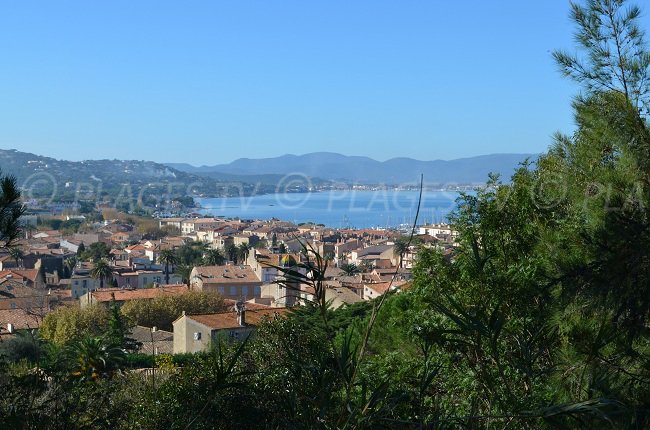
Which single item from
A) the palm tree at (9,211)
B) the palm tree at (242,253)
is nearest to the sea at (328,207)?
the palm tree at (242,253)

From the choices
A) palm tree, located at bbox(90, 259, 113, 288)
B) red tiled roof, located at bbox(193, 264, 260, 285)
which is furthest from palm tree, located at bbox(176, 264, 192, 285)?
palm tree, located at bbox(90, 259, 113, 288)

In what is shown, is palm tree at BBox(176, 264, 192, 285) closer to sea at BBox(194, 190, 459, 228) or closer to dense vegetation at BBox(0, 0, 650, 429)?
dense vegetation at BBox(0, 0, 650, 429)

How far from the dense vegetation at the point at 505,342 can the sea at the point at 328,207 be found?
94818 millimetres

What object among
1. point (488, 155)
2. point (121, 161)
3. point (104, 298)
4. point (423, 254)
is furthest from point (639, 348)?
point (121, 161)

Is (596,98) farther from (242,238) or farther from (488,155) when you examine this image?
(488,155)

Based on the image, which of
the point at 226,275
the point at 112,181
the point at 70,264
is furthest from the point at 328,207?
the point at 226,275

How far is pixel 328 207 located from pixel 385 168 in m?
25.5

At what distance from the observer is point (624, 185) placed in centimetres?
468

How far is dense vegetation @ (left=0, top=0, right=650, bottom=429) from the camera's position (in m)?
2.95

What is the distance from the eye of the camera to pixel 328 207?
127 m

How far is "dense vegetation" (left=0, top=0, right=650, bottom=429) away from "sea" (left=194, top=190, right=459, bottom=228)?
94.8 metres

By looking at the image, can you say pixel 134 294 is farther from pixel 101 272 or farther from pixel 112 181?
pixel 112 181

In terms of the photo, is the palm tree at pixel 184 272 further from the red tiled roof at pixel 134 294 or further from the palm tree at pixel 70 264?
the red tiled roof at pixel 134 294

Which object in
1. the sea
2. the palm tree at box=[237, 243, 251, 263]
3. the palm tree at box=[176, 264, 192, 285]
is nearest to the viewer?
the palm tree at box=[176, 264, 192, 285]
